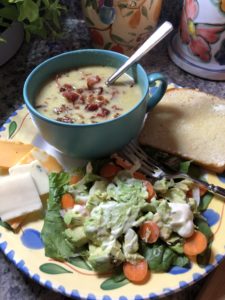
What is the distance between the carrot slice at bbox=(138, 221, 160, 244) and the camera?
81 centimetres

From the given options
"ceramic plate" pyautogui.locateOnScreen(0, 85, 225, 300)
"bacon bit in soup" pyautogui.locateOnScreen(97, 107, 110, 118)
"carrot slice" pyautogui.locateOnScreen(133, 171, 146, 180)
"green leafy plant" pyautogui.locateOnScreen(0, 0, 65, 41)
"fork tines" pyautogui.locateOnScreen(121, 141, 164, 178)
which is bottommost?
"ceramic plate" pyautogui.locateOnScreen(0, 85, 225, 300)

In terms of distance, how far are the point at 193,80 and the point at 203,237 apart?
0.66 metres

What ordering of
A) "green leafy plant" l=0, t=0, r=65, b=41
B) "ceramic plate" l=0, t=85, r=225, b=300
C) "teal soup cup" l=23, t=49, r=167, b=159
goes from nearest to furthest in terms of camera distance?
"ceramic plate" l=0, t=85, r=225, b=300 < "teal soup cup" l=23, t=49, r=167, b=159 < "green leafy plant" l=0, t=0, r=65, b=41

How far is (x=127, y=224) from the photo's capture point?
0.82m

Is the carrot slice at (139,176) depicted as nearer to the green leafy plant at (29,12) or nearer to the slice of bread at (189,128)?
the slice of bread at (189,128)

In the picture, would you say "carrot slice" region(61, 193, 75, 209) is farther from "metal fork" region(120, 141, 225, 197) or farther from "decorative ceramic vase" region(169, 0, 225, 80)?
"decorative ceramic vase" region(169, 0, 225, 80)

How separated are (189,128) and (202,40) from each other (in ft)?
1.13

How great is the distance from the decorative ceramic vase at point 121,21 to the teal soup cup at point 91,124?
23 centimetres

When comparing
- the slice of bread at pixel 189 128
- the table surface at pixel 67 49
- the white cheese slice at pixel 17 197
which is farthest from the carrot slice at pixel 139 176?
the table surface at pixel 67 49

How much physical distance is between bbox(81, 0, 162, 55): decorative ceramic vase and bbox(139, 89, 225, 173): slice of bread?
9.6 inches

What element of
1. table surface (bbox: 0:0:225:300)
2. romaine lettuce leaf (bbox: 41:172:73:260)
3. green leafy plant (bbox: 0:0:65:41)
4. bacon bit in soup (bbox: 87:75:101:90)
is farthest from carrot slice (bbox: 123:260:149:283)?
green leafy plant (bbox: 0:0:65:41)

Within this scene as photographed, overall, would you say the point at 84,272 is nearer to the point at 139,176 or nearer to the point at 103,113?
the point at 139,176

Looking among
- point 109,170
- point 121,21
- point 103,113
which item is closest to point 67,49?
point 121,21

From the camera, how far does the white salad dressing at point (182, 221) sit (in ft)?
2.66
